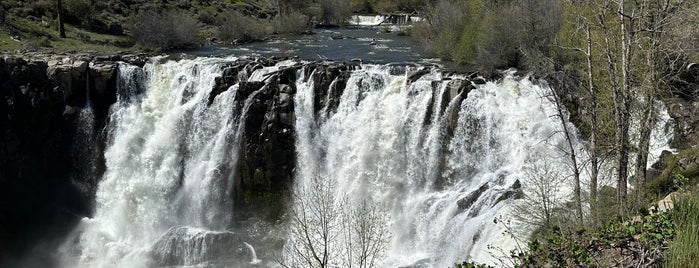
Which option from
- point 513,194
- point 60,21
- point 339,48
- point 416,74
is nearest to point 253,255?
point 416,74

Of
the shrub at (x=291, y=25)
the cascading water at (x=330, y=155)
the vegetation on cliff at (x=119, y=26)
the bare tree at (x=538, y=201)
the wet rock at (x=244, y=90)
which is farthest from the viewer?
the shrub at (x=291, y=25)

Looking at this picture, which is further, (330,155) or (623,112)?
(330,155)

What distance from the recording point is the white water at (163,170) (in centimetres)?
2111

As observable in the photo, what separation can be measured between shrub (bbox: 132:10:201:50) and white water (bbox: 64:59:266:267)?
29.7 ft

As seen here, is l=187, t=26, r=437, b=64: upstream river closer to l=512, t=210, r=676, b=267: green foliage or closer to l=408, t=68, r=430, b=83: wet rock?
l=408, t=68, r=430, b=83: wet rock

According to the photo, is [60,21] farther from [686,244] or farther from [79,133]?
[686,244]

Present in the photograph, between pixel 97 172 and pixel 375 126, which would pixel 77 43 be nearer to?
pixel 97 172

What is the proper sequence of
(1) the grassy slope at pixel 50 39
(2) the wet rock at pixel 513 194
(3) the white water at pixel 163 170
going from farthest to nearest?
(1) the grassy slope at pixel 50 39
(3) the white water at pixel 163 170
(2) the wet rock at pixel 513 194

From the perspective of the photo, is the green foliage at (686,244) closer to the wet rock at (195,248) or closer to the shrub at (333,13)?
the wet rock at (195,248)

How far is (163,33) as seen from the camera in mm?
30875

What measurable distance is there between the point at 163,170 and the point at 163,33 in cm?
1209

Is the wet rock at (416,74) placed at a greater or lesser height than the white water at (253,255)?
greater

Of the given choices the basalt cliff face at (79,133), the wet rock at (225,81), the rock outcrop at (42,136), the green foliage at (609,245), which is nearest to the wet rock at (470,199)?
the basalt cliff face at (79,133)

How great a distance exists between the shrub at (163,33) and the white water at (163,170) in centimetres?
906
